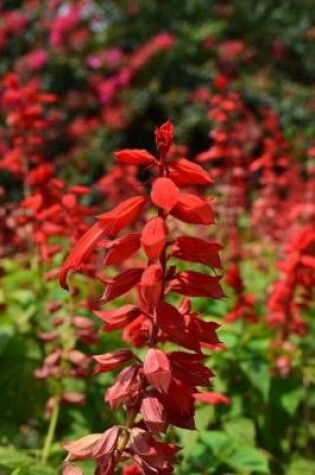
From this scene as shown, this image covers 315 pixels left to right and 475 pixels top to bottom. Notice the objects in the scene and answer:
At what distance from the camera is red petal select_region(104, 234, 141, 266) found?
78.7 inches

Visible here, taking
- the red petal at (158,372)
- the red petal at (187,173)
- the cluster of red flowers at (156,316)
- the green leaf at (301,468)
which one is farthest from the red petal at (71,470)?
the green leaf at (301,468)

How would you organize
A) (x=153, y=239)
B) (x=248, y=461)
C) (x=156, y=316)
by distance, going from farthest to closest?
(x=248, y=461) → (x=156, y=316) → (x=153, y=239)

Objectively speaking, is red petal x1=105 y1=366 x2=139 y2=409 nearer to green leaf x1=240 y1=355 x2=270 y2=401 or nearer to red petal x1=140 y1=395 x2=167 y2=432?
red petal x1=140 y1=395 x2=167 y2=432

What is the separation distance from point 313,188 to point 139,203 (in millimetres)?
3973

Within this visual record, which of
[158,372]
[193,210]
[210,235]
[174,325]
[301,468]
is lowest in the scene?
[301,468]

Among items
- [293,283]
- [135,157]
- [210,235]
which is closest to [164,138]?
[135,157]

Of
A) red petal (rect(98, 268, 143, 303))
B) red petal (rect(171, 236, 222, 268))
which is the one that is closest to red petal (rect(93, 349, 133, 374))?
red petal (rect(98, 268, 143, 303))

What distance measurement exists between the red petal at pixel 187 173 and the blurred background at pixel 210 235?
0.43 ft

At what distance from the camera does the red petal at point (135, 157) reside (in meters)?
1.97

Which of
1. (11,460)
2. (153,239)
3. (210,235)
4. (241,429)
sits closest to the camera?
(153,239)

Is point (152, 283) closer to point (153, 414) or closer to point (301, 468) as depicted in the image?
point (153, 414)

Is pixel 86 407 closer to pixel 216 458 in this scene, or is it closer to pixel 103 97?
pixel 216 458

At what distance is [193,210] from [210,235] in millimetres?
4307

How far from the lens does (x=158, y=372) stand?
6.28 ft
